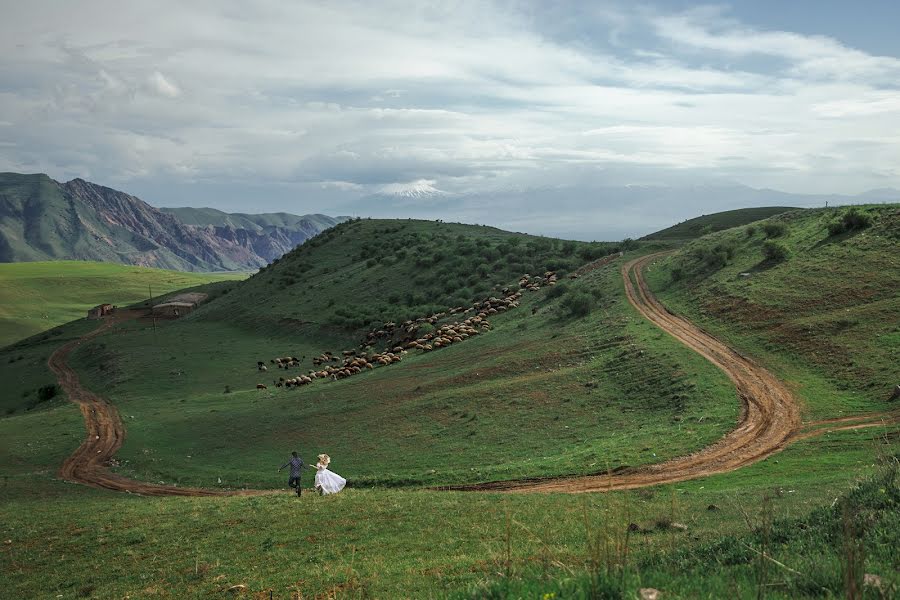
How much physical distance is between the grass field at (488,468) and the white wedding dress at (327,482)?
0.61 metres

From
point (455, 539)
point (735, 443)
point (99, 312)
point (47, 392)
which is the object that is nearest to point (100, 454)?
point (47, 392)

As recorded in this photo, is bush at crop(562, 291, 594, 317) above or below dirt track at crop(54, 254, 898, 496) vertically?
above

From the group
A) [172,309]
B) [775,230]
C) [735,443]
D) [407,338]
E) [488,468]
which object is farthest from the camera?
[172,309]

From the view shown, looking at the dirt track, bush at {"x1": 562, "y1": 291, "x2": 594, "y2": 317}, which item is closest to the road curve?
the dirt track

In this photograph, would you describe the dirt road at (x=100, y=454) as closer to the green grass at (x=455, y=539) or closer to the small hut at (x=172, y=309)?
the green grass at (x=455, y=539)

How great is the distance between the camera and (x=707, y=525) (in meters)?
14.8

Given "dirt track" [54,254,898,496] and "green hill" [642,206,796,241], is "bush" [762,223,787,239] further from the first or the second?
"green hill" [642,206,796,241]

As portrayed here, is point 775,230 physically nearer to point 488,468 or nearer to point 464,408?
point 464,408

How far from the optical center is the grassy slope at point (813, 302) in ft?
92.2

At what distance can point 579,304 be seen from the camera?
46625 mm

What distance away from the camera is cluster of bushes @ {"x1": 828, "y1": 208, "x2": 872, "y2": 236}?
4369 cm

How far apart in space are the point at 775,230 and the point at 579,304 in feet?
53.8

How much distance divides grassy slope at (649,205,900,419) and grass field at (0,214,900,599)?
220mm

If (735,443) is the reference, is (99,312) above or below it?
above
